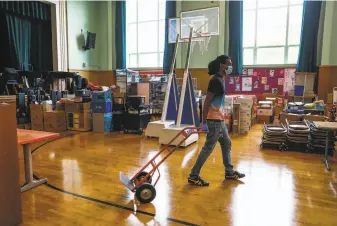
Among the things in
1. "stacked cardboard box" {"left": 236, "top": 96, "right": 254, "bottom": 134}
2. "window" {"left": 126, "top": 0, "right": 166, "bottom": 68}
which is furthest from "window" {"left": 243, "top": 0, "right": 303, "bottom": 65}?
"window" {"left": 126, "top": 0, "right": 166, "bottom": 68}

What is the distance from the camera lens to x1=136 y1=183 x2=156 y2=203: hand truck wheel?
264cm

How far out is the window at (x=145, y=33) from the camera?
10906 mm

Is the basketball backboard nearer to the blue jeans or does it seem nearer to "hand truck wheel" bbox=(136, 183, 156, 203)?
the blue jeans

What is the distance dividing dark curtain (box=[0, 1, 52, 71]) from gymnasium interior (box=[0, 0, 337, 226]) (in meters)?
0.04

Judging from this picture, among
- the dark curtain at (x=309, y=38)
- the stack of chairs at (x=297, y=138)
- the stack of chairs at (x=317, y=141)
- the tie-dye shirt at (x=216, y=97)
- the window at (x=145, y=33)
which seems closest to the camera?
the tie-dye shirt at (x=216, y=97)

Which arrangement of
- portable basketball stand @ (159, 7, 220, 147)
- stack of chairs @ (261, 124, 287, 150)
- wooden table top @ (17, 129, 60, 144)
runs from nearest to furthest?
wooden table top @ (17, 129, 60, 144)
stack of chairs @ (261, 124, 287, 150)
portable basketball stand @ (159, 7, 220, 147)

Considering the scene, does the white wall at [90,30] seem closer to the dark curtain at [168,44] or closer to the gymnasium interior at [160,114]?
the gymnasium interior at [160,114]

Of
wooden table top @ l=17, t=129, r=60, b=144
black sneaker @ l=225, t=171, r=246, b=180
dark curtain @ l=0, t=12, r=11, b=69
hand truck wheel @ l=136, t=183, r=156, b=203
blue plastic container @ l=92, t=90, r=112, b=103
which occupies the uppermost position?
dark curtain @ l=0, t=12, r=11, b=69

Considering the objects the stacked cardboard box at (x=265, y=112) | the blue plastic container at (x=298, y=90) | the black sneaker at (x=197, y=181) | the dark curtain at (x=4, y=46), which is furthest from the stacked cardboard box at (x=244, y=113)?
the dark curtain at (x=4, y=46)

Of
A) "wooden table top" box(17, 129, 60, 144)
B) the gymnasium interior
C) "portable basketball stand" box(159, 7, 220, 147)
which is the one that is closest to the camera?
the gymnasium interior

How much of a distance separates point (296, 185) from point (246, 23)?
7.34 m

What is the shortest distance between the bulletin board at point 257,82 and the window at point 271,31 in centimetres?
40

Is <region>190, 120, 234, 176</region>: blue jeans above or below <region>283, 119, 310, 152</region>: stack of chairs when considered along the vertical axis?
above

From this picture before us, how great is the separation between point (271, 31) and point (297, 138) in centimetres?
540
